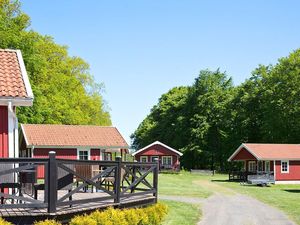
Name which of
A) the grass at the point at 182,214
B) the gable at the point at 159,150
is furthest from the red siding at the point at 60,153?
the gable at the point at 159,150

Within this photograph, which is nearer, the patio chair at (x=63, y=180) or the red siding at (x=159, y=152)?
the patio chair at (x=63, y=180)

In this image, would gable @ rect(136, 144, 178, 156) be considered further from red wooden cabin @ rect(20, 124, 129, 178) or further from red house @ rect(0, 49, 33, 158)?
red house @ rect(0, 49, 33, 158)

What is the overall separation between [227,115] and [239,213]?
52175mm

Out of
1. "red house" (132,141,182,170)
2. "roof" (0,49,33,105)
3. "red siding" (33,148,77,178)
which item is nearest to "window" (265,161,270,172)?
"red house" (132,141,182,170)

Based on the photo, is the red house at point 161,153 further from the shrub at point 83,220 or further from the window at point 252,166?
the shrub at point 83,220

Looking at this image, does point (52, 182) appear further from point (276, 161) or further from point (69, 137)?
point (276, 161)

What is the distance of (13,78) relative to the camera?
14070mm

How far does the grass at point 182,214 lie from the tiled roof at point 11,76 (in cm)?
695

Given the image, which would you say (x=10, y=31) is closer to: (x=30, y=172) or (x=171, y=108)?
(x=30, y=172)

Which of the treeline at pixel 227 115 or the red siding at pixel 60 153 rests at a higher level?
the treeline at pixel 227 115

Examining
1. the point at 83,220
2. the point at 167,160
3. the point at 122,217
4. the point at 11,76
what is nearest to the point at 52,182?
the point at 83,220

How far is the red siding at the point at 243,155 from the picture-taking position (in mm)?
49806

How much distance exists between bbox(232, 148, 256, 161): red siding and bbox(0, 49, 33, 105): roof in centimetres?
3741

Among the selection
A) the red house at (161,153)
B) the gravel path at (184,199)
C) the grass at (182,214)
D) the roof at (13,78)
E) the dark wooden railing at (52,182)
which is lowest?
the gravel path at (184,199)
